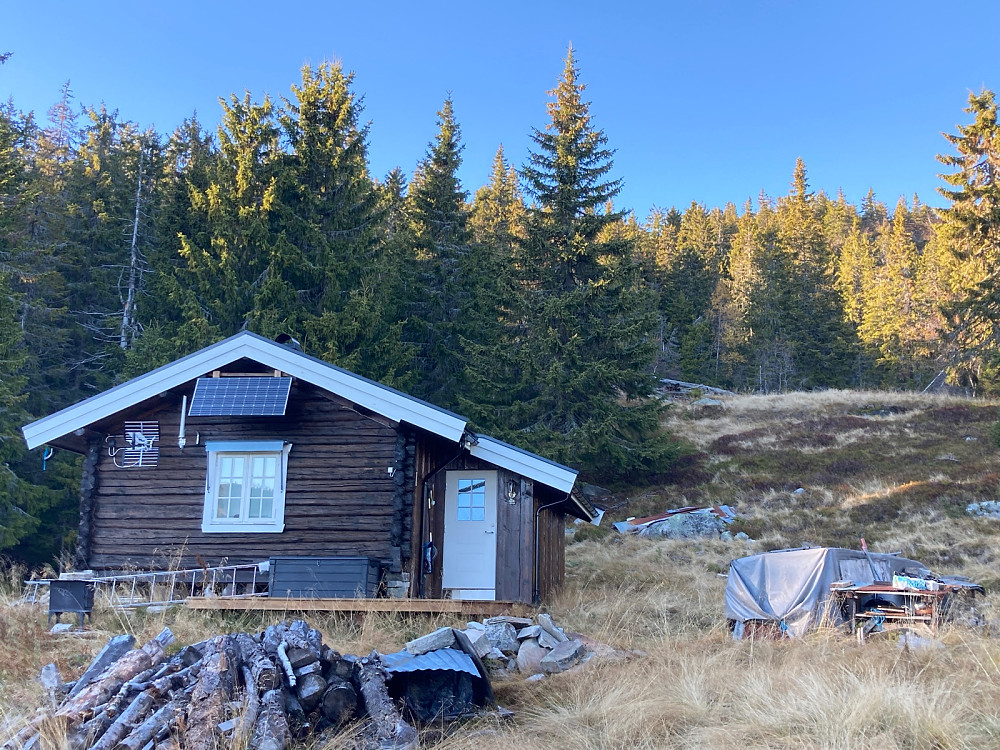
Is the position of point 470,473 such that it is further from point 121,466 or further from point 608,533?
point 608,533

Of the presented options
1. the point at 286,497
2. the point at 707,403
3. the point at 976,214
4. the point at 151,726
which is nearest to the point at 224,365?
the point at 286,497

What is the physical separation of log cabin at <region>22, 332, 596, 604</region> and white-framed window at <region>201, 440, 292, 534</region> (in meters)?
0.02

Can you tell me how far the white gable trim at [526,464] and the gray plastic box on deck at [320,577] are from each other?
9.33 feet

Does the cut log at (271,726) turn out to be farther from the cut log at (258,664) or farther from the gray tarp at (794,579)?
the gray tarp at (794,579)

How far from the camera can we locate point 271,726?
549 cm

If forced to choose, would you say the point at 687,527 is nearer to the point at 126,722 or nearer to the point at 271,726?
the point at 271,726

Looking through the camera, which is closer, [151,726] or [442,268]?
[151,726]

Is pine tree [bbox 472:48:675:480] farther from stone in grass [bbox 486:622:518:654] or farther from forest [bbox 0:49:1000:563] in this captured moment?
stone in grass [bbox 486:622:518:654]

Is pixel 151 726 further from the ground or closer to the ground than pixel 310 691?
closer to the ground

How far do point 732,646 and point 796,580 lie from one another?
4149mm

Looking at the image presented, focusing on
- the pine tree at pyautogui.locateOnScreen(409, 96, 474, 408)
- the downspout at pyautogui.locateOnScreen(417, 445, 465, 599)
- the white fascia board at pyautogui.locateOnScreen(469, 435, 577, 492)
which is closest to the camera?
the downspout at pyautogui.locateOnScreen(417, 445, 465, 599)

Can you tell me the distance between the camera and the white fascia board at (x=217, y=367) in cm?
1311

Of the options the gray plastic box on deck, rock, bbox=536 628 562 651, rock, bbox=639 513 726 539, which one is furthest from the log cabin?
→ rock, bbox=639 513 726 539

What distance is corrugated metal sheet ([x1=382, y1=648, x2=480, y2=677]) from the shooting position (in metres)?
6.54
